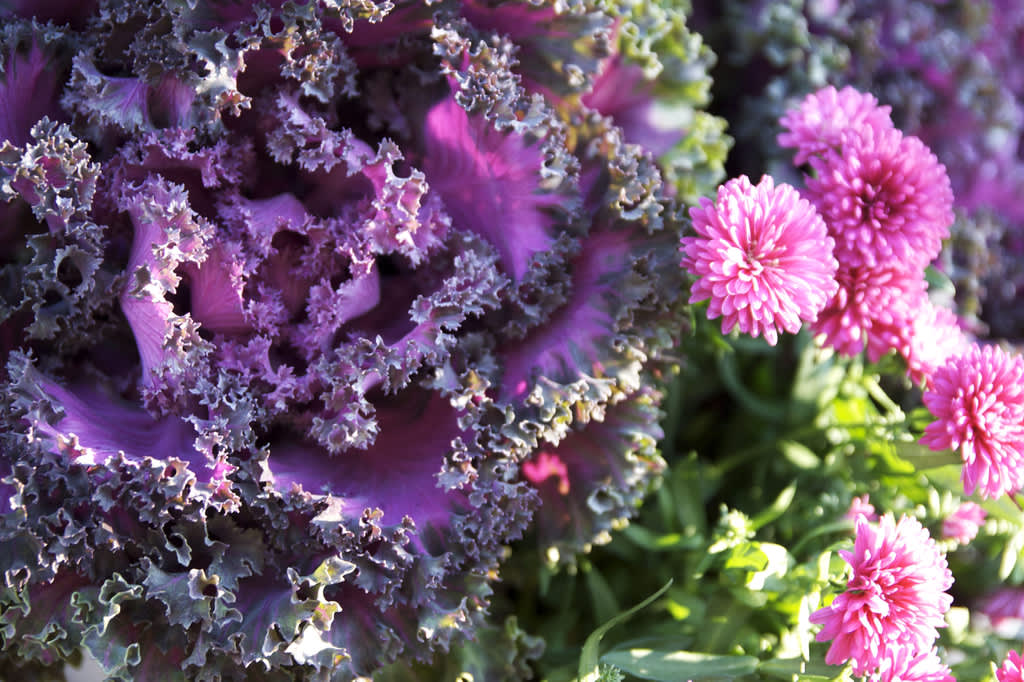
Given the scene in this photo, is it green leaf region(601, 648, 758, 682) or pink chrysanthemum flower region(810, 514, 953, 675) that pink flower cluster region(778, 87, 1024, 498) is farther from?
green leaf region(601, 648, 758, 682)

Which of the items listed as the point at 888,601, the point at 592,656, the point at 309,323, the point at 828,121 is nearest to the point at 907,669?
the point at 888,601

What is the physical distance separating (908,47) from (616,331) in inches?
40.9

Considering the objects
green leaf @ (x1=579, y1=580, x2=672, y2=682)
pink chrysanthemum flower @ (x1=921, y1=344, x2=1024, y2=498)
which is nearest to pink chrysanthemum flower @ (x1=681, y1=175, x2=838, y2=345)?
pink chrysanthemum flower @ (x1=921, y1=344, x2=1024, y2=498)

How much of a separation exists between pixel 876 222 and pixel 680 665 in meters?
0.65

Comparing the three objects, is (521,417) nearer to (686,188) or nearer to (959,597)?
(686,188)

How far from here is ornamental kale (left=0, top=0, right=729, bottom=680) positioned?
1019mm

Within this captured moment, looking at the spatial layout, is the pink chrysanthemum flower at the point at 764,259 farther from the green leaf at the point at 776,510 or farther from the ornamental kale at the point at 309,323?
the green leaf at the point at 776,510

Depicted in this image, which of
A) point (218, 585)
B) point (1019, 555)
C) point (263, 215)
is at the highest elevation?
point (263, 215)

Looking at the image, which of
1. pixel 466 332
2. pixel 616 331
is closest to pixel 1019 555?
pixel 616 331

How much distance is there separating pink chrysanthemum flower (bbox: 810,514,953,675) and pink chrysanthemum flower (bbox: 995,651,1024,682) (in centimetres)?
14

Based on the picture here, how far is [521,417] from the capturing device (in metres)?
→ 1.12

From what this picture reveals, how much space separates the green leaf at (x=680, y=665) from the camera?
1137 millimetres

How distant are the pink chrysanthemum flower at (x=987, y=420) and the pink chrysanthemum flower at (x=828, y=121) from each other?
35cm

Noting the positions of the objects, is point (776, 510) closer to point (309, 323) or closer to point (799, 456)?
point (799, 456)
